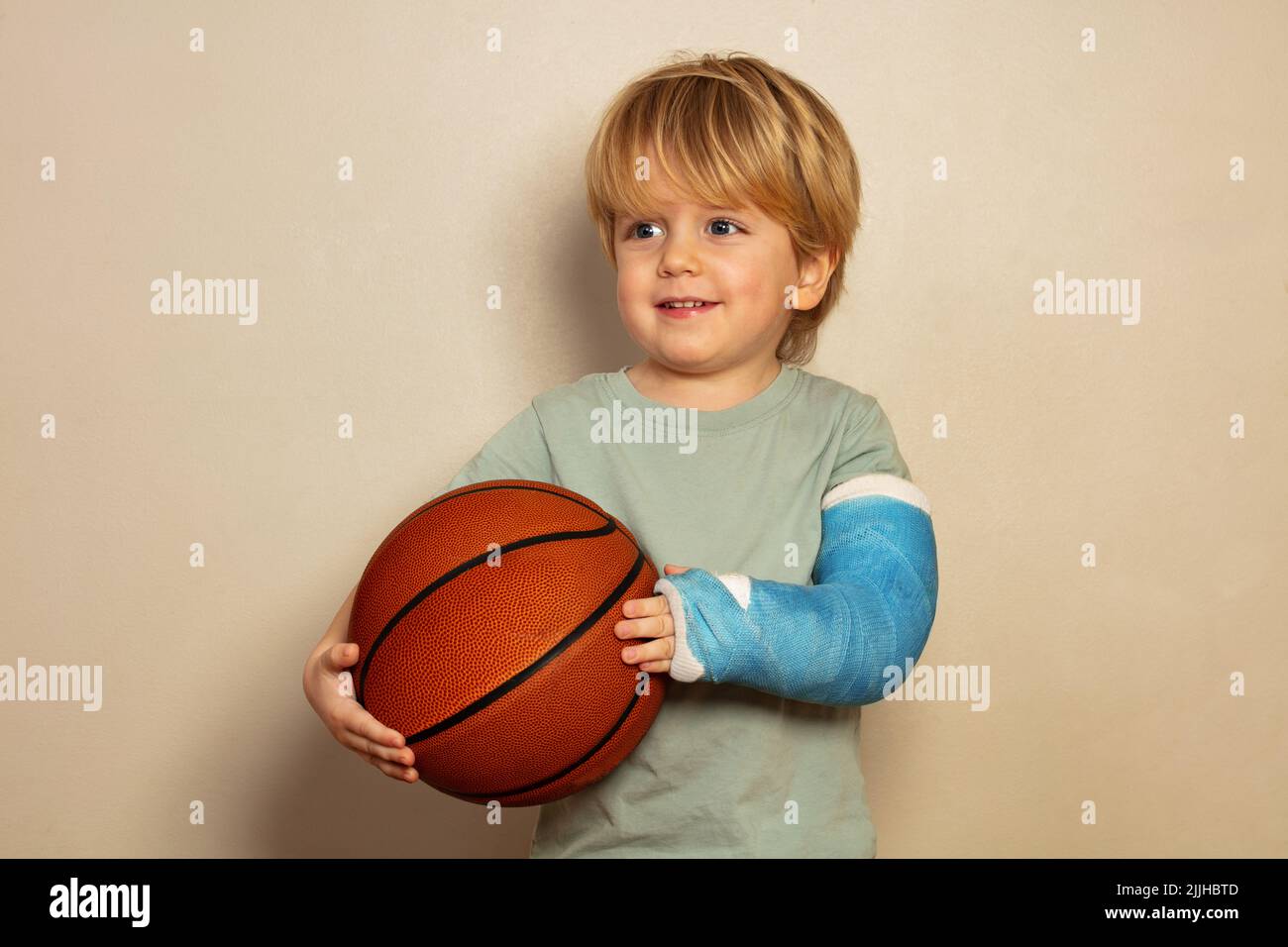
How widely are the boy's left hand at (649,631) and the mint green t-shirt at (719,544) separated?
223mm

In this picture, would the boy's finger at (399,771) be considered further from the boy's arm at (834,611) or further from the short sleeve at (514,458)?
the short sleeve at (514,458)

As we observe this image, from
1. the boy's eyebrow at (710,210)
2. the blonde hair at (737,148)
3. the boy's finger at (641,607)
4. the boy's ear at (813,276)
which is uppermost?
the blonde hair at (737,148)

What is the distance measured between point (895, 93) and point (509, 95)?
2.30 ft

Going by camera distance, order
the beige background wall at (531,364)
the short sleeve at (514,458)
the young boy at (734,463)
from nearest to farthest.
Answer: the young boy at (734,463) < the short sleeve at (514,458) < the beige background wall at (531,364)

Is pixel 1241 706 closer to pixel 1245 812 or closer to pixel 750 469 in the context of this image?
pixel 1245 812

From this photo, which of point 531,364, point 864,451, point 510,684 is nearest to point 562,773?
point 510,684

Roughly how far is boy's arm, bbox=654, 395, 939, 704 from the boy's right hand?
0.32 metres

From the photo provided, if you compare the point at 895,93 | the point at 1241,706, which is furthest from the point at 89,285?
the point at 1241,706

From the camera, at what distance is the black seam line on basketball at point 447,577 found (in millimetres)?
Result: 1395

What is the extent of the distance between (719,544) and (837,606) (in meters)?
0.22

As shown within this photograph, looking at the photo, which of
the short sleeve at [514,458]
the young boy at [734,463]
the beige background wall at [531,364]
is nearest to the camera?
the young boy at [734,463]

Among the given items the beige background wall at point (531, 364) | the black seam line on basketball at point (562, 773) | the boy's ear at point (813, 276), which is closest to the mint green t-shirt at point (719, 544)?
the boy's ear at point (813, 276)

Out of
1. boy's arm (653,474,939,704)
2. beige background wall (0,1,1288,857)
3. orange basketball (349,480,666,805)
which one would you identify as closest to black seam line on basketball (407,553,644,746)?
orange basketball (349,480,666,805)

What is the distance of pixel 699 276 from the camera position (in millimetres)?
1665
